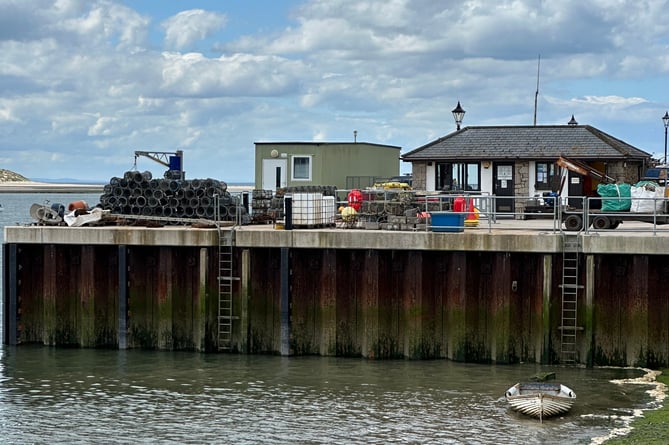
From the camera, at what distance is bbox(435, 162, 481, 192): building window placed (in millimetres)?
44312

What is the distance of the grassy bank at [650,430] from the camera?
20703mm

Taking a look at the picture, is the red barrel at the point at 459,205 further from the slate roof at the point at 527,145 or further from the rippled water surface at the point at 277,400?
the slate roof at the point at 527,145

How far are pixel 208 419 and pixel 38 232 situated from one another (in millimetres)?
9811

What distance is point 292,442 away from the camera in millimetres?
22047

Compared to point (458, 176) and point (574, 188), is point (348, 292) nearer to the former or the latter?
point (574, 188)

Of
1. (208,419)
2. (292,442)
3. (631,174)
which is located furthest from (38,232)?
(631,174)

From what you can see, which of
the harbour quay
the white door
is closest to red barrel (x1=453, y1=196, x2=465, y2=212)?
the harbour quay

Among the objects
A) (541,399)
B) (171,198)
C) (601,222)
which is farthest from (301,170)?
(541,399)

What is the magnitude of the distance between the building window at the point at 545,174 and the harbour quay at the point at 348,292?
446 inches

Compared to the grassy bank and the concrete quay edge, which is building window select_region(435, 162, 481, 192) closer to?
the concrete quay edge

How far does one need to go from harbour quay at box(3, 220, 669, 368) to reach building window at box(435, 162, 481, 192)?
40.9 ft

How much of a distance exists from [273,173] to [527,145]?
11.0 meters

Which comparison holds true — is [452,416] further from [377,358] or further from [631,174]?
[631,174]

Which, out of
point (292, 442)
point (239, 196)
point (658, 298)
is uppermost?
point (239, 196)
